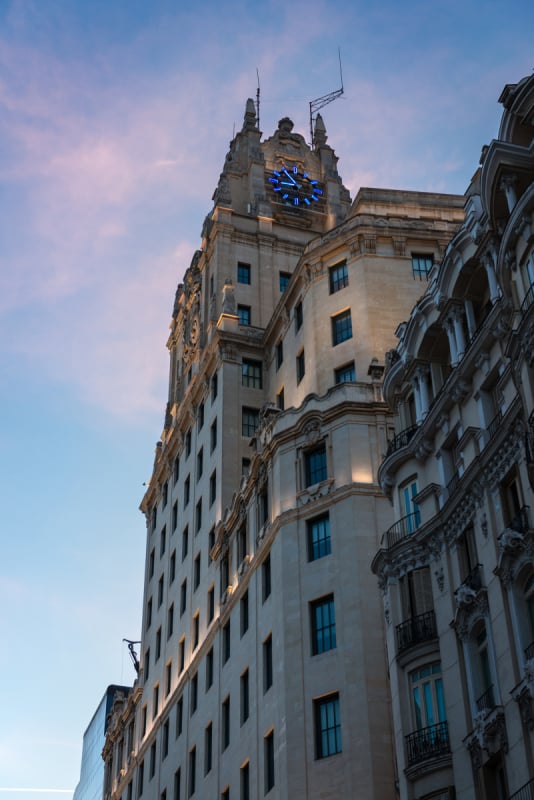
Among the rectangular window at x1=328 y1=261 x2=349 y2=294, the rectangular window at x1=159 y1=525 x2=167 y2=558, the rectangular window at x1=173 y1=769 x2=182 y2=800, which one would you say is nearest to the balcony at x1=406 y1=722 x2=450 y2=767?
the rectangular window at x1=173 y1=769 x2=182 y2=800

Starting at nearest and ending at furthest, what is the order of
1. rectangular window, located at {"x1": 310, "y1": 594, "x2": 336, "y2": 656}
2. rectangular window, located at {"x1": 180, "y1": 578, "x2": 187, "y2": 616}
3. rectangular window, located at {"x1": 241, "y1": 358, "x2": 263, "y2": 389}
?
1. rectangular window, located at {"x1": 310, "y1": 594, "x2": 336, "y2": 656}
2. rectangular window, located at {"x1": 180, "y1": 578, "x2": 187, "y2": 616}
3. rectangular window, located at {"x1": 241, "y1": 358, "x2": 263, "y2": 389}

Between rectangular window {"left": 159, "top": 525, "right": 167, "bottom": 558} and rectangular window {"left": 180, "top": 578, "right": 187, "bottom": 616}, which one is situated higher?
rectangular window {"left": 159, "top": 525, "right": 167, "bottom": 558}

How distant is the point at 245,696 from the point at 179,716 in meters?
14.2

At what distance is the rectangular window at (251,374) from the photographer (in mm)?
75562

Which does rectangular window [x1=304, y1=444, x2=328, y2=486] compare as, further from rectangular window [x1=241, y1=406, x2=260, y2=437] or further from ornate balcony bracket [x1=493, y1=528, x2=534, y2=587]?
ornate balcony bracket [x1=493, y1=528, x2=534, y2=587]

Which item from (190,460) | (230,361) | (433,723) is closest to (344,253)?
(230,361)

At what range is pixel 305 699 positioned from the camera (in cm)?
5094

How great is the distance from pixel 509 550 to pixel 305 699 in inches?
707

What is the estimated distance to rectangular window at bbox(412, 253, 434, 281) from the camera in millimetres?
66500

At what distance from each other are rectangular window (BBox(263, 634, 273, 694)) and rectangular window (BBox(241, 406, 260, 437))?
64.0 ft

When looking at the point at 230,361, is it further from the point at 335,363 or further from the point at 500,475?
the point at 500,475

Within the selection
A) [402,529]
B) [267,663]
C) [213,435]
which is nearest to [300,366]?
[213,435]

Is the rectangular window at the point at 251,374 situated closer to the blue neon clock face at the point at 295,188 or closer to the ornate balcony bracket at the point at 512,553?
the blue neon clock face at the point at 295,188

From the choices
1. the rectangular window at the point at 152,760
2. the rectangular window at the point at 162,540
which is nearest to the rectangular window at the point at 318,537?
the rectangular window at the point at 152,760
